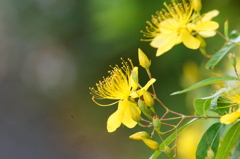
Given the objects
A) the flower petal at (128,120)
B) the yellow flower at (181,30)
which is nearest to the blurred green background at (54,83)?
the yellow flower at (181,30)

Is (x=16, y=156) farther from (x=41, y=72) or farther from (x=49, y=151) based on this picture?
(x=41, y=72)

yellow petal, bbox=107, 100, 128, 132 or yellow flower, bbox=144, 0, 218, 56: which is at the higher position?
yellow flower, bbox=144, 0, 218, 56

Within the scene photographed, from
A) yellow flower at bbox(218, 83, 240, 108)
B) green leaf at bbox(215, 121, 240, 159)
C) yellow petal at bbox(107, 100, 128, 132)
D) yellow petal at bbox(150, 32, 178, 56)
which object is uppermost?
yellow petal at bbox(150, 32, 178, 56)

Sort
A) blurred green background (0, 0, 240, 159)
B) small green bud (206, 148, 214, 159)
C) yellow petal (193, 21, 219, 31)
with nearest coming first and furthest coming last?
small green bud (206, 148, 214, 159) < yellow petal (193, 21, 219, 31) < blurred green background (0, 0, 240, 159)

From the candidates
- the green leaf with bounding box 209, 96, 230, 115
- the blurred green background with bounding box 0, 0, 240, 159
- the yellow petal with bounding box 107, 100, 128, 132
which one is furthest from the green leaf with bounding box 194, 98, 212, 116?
the blurred green background with bounding box 0, 0, 240, 159

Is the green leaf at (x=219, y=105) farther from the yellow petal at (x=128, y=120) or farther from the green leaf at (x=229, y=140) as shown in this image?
the yellow petal at (x=128, y=120)

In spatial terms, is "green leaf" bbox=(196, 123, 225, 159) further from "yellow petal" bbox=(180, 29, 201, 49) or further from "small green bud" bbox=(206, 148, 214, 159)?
"yellow petal" bbox=(180, 29, 201, 49)

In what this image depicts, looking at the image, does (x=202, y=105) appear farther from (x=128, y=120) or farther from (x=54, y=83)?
(x=54, y=83)

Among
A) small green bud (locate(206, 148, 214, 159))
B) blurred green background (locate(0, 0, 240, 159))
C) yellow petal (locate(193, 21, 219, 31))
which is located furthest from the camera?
blurred green background (locate(0, 0, 240, 159))
